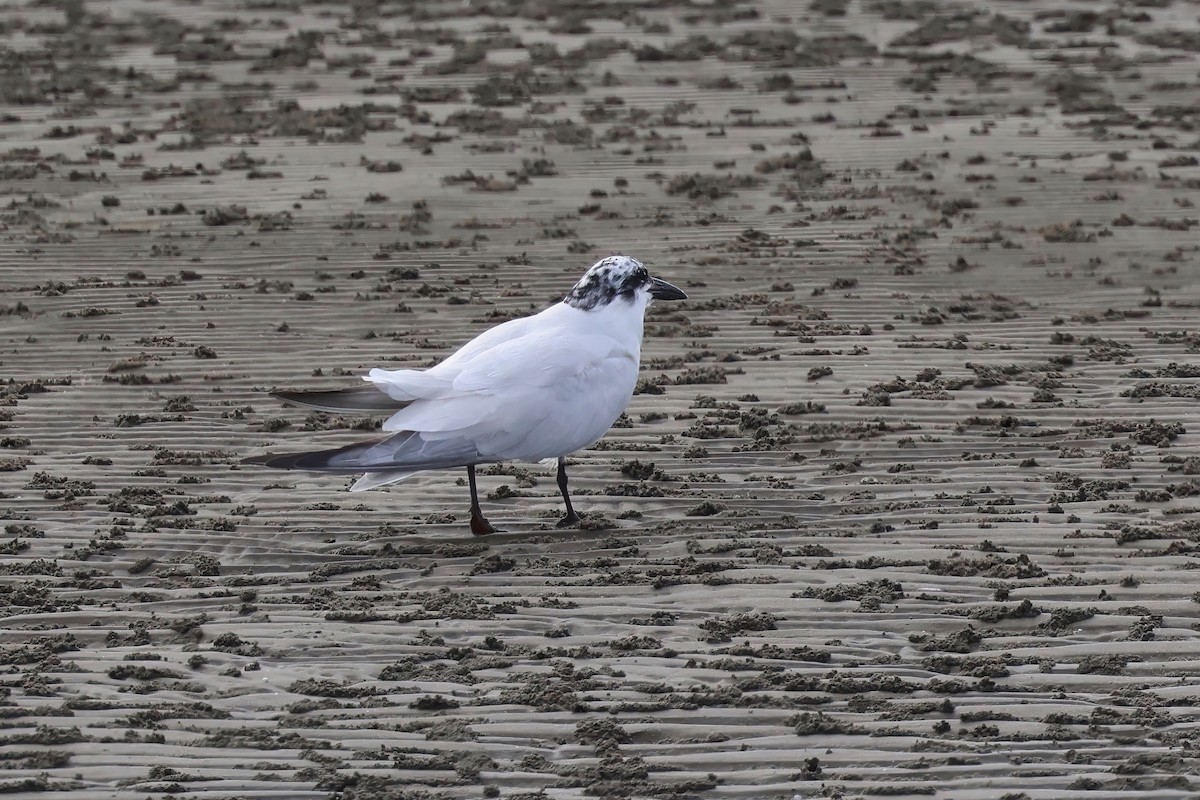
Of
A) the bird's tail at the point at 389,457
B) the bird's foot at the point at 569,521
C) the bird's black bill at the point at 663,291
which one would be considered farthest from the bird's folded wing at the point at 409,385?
the bird's black bill at the point at 663,291

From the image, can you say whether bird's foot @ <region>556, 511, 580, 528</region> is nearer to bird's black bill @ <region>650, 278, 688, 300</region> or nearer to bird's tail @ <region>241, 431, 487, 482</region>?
bird's tail @ <region>241, 431, 487, 482</region>

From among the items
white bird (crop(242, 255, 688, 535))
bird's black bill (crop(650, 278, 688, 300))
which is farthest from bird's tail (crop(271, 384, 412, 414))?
bird's black bill (crop(650, 278, 688, 300))

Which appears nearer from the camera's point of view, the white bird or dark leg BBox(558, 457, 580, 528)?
the white bird

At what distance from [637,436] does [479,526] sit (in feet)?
5.35

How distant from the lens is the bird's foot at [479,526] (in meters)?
7.67

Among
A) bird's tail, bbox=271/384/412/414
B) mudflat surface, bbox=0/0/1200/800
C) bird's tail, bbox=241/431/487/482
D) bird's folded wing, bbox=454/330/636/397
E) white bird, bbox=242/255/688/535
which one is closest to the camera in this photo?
mudflat surface, bbox=0/0/1200/800

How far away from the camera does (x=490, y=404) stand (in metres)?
7.64

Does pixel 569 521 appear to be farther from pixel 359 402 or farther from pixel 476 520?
pixel 359 402

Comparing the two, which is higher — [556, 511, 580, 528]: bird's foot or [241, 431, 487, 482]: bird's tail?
[241, 431, 487, 482]: bird's tail

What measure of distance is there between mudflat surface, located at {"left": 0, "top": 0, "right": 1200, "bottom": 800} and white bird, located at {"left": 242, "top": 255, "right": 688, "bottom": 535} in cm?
41

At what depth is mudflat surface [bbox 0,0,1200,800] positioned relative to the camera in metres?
5.44

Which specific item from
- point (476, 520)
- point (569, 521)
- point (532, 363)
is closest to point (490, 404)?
point (532, 363)

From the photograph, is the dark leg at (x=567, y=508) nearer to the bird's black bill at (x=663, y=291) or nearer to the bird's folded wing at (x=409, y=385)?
the bird's folded wing at (x=409, y=385)

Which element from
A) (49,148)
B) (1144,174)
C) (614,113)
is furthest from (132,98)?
(1144,174)
